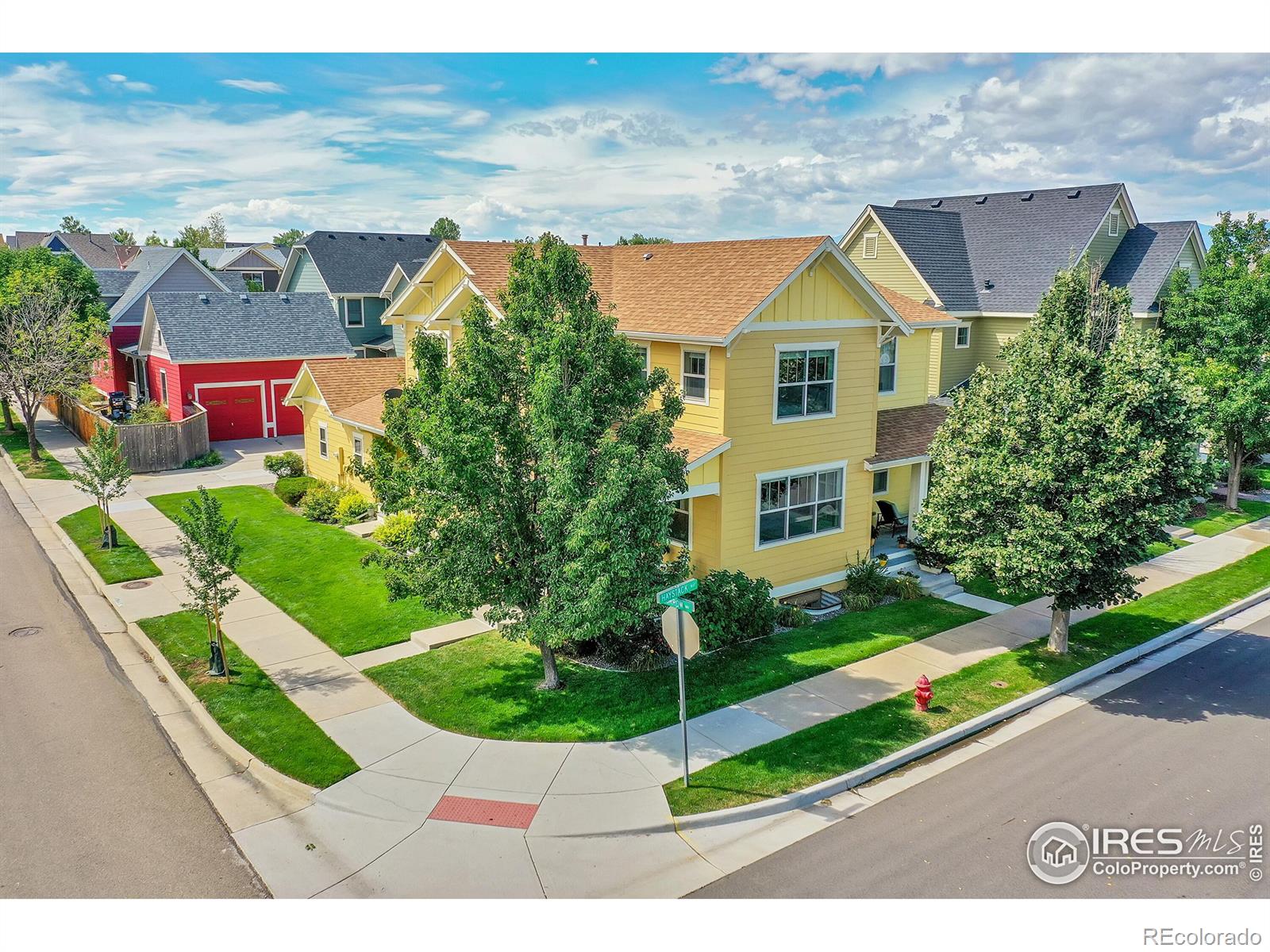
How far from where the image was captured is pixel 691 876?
9.80 meters

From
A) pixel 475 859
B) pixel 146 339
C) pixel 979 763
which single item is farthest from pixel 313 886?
pixel 146 339

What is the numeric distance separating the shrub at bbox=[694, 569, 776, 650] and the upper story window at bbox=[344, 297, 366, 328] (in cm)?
3821

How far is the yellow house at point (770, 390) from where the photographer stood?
17094mm

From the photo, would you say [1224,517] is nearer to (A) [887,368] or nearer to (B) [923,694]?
(A) [887,368]

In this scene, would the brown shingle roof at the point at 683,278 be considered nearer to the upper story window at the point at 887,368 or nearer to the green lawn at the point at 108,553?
the upper story window at the point at 887,368

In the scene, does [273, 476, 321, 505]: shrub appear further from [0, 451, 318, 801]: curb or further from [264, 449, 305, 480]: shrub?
Result: [0, 451, 318, 801]: curb

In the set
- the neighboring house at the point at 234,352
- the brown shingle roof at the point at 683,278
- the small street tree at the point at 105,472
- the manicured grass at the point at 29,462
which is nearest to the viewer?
the brown shingle roof at the point at 683,278

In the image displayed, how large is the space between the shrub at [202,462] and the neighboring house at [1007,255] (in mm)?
25109

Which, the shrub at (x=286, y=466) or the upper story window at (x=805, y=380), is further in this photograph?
the shrub at (x=286, y=466)

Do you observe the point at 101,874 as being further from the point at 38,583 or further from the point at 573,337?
the point at 38,583

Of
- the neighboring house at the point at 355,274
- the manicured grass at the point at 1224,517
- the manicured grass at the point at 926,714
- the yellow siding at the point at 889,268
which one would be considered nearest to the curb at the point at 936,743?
the manicured grass at the point at 926,714

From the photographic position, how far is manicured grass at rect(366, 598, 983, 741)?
1319cm

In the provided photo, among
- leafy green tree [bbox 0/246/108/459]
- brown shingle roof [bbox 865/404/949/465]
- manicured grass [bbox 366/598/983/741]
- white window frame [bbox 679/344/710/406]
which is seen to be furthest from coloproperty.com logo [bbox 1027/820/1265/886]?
leafy green tree [bbox 0/246/108/459]

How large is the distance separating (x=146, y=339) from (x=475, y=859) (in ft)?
124
